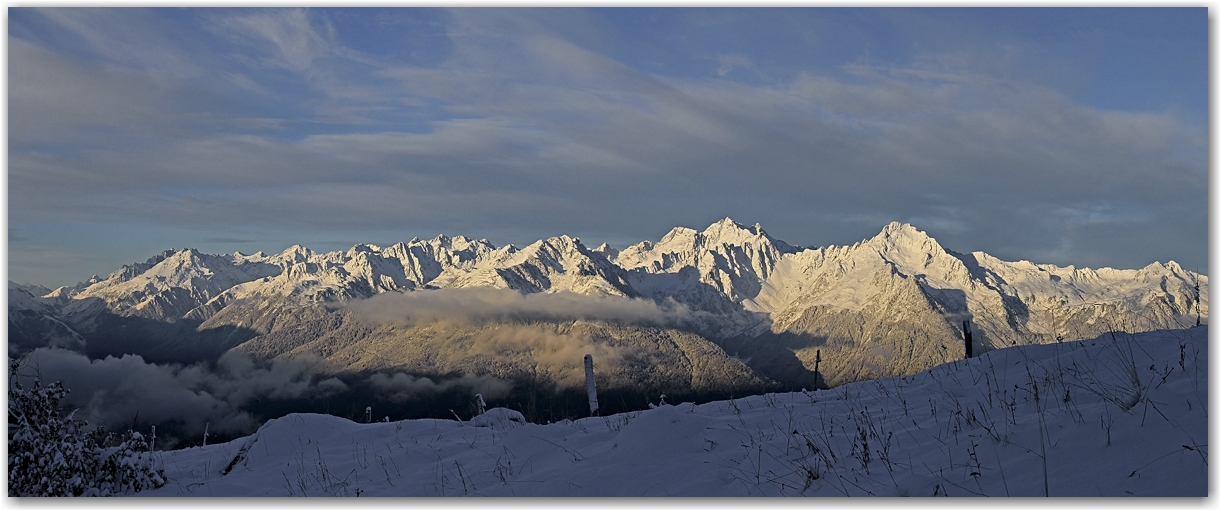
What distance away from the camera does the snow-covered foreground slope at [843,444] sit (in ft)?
22.9

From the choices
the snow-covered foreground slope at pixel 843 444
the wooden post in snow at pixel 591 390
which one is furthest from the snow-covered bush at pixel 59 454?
the wooden post in snow at pixel 591 390

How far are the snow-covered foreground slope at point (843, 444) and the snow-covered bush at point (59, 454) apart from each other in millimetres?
537

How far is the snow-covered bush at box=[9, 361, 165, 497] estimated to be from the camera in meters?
9.98

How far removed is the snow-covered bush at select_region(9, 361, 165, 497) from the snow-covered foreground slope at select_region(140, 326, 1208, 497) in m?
0.54

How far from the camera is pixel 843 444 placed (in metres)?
9.01

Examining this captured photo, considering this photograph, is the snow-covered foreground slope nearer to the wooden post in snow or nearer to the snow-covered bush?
the snow-covered bush

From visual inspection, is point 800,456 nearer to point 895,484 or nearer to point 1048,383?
point 895,484

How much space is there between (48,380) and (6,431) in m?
1.20

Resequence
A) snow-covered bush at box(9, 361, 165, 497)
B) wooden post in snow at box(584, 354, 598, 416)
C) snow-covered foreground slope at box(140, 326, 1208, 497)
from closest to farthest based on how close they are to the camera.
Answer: snow-covered foreground slope at box(140, 326, 1208, 497) → snow-covered bush at box(9, 361, 165, 497) → wooden post in snow at box(584, 354, 598, 416)

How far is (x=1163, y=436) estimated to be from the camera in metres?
6.89

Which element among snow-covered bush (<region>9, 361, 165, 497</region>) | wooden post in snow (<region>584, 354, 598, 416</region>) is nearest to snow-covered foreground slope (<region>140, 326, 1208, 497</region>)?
snow-covered bush (<region>9, 361, 165, 497</region>)

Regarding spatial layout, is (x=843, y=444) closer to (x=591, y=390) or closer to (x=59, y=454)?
(x=591, y=390)

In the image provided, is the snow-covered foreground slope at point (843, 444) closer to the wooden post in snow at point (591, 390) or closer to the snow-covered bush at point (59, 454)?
the snow-covered bush at point (59, 454)

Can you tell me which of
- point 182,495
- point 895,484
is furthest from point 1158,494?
point 182,495
